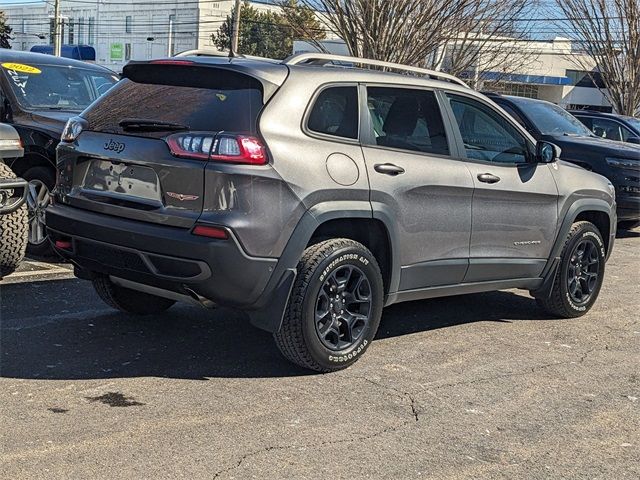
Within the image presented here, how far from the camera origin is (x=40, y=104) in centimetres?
868

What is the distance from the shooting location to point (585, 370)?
575 centimetres

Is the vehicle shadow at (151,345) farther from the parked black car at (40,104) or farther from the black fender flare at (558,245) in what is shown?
the parked black car at (40,104)

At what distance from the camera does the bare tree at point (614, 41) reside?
26.2 metres

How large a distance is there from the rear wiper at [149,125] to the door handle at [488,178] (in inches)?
87.9

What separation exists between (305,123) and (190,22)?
265 feet

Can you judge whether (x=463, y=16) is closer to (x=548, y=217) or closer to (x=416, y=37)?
(x=416, y=37)

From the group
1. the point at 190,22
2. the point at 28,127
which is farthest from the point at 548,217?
the point at 190,22

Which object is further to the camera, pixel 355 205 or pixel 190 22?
pixel 190 22


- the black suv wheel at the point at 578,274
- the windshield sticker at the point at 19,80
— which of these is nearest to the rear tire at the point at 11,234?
the windshield sticker at the point at 19,80

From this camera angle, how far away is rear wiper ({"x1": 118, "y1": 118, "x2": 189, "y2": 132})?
4840 millimetres

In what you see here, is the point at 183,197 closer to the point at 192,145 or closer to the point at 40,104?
the point at 192,145

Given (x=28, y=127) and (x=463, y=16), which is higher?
(x=463, y=16)

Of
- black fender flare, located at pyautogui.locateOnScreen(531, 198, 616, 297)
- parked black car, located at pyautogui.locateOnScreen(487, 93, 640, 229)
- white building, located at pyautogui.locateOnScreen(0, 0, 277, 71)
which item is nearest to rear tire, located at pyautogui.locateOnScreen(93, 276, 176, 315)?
black fender flare, located at pyautogui.locateOnScreen(531, 198, 616, 297)

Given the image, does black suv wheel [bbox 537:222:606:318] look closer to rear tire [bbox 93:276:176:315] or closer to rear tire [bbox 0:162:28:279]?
rear tire [bbox 93:276:176:315]
